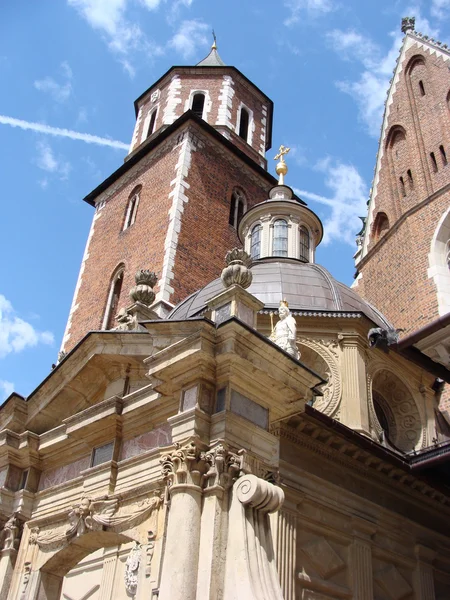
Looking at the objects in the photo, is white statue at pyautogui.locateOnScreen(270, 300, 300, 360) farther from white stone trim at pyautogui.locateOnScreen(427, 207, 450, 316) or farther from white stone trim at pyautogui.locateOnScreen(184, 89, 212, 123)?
white stone trim at pyautogui.locateOnScreen(184, 89, 212, 123)

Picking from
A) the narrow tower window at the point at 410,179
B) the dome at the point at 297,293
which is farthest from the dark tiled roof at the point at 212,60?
the dome at the point at 297,293

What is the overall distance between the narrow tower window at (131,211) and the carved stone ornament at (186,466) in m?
18.4

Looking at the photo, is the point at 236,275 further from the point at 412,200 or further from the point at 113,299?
the point at 113,299

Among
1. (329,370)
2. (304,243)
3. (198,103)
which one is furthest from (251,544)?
(198,103)

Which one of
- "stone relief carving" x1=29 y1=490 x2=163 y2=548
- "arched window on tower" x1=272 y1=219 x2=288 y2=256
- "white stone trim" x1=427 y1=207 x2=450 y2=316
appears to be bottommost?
"stone relief carving" x1=29 y1=490 x2=163 y2=548

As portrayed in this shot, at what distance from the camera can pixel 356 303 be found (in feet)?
53.4

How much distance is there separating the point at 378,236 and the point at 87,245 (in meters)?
11.1

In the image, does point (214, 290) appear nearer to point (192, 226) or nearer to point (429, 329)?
point (192, 226)

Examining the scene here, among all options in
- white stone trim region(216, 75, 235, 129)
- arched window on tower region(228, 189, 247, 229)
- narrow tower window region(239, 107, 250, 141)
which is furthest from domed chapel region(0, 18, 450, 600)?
narrow tower window region(239, 107, 250, 141)

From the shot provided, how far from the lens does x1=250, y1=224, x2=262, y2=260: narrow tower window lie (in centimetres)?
2066

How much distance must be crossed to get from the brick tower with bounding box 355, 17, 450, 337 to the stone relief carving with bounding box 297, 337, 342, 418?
4.97 m

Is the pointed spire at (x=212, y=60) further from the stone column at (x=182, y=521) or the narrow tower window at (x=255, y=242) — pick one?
the stone column at (x=182, y=521)

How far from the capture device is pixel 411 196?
72.7 ft

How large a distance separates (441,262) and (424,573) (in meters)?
10.1
